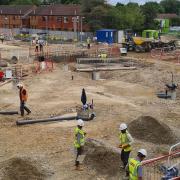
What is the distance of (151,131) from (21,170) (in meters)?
5.89

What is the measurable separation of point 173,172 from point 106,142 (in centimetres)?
506

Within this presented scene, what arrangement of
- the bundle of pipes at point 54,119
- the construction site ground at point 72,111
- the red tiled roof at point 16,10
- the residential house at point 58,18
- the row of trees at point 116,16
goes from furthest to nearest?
the red tiled roof at point 16,10, the residential house at point 58,18, the row of trees at point 116,16, the bundle of pipes at point 54,119, the construction site ground at point 72,111

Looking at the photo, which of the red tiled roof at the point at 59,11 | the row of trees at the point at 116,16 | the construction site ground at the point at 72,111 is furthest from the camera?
the red tiled roof at the point at 59,11

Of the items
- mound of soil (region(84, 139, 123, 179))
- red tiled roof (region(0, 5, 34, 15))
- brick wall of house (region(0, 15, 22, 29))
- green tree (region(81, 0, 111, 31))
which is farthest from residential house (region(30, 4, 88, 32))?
mound of soil (region(84, 139, 123, 179))

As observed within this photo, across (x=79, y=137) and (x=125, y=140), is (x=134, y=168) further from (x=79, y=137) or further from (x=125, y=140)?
(x=79, y=137)

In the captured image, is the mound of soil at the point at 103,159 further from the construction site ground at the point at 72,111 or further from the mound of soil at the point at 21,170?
the mound of soil at the point at 21,170

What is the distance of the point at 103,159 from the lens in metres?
13.4

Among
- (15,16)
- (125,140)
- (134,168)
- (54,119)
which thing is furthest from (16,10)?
(134,168)

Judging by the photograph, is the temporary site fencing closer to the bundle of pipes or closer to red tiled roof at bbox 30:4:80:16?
the bundle of pipes

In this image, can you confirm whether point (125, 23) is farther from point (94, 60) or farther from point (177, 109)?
point (177, 109)

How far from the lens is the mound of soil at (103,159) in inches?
502

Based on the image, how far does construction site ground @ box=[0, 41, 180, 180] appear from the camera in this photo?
13.0 meters

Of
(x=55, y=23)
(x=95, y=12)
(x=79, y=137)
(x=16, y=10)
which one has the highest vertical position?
(x=16, y=10)

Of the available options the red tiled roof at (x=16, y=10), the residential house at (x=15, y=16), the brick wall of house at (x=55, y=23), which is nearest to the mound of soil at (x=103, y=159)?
the brick wall of house at (x=55, y=23)
